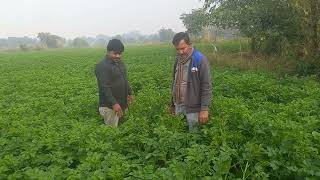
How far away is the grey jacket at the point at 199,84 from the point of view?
6.40 metres

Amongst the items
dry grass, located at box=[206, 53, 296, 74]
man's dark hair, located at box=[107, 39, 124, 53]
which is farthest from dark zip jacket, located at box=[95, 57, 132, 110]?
dry grass, located at box=[206, 53, 296, 74]

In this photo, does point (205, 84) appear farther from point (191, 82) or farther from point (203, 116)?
point (203, 116)

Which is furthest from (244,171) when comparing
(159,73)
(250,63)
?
(250,63)

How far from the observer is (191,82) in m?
6.53

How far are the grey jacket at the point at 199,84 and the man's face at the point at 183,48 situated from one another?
0.33 ft

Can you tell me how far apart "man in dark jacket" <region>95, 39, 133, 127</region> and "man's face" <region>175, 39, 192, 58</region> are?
1.29 metres

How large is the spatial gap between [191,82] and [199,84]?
0.12 m

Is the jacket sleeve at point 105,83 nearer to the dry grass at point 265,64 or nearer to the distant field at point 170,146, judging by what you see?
the distant field at point 170,146

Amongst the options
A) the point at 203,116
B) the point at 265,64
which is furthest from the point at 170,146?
the point at 265,64

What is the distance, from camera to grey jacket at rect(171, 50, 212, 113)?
640 centimetres

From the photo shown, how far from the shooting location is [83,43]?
157 m

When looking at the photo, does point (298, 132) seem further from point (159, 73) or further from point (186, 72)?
point (159, 73)

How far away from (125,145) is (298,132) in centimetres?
233

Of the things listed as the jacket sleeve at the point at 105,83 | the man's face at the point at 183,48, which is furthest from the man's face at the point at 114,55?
the man's face at the point at 183,48
